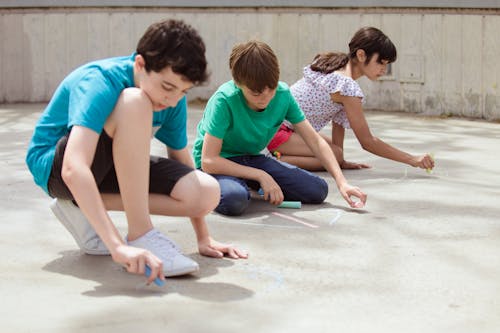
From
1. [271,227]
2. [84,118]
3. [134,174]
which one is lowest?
[271,227]

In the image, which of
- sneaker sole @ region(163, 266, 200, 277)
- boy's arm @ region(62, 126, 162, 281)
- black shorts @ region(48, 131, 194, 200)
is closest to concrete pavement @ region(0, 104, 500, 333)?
sneaker sole @ region(163, 266, 200, 277)

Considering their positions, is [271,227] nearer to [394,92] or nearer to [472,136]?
[472,136]

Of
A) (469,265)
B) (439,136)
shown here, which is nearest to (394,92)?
(439,136)

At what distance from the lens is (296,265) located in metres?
2.68

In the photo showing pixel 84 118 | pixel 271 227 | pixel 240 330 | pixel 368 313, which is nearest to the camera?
pixel 240 330

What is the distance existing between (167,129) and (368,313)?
0.94 meters

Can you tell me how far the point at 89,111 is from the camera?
92.6 inches

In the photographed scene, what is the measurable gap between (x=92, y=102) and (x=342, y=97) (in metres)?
2.15

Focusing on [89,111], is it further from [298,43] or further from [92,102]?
[298,43]

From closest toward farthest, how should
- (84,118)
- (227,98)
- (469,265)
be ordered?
1. (84,118)
2. (469,265)
3. (227,98)

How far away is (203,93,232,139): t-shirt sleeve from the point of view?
3.41m

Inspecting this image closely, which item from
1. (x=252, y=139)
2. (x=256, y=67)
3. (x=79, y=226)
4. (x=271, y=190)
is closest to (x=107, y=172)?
(x=79, y=226)

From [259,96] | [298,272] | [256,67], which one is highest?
[256,67]

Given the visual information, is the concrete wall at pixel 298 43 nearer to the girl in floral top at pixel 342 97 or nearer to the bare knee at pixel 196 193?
the girl in floral top at pixel 342 97
